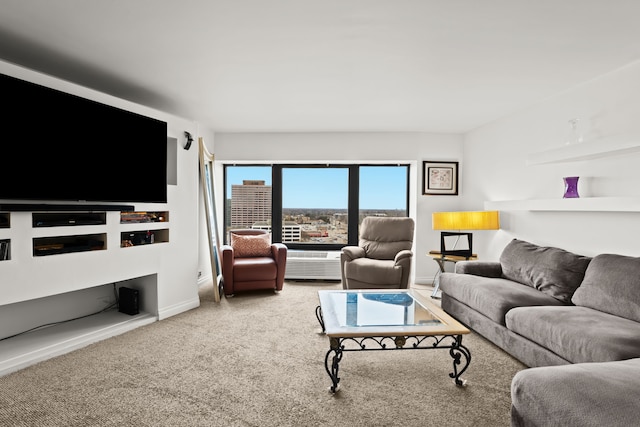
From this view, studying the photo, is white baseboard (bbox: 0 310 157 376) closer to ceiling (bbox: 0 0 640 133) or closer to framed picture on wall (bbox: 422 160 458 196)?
ceiling (bbox: 0 0 640 133)

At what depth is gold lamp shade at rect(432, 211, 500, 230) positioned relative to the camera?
4.27m

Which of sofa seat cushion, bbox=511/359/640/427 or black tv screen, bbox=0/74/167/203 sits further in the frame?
black tv screen, bbox=0/74/167/203

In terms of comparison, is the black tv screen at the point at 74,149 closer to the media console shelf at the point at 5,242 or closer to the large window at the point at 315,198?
the media console shelf at the point at 5,242

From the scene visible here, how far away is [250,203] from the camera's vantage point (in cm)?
595

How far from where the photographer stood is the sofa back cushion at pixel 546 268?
2924 millimetres

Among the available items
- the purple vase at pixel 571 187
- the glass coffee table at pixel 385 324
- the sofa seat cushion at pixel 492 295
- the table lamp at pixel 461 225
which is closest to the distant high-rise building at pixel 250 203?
the table lamp at pixel 461 225

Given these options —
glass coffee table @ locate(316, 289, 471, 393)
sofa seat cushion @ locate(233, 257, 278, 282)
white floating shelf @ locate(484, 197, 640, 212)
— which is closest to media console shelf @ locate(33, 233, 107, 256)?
sofa seat cushion @ locate(233, 257, 278, 282)

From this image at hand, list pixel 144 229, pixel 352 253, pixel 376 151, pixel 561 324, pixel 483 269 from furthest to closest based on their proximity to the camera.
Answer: pixel 376 151 → pixel 352 253 → pixel 483 269 → pixel 144 229 → pixel 561 324

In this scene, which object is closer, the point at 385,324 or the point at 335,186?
the point at 385,324

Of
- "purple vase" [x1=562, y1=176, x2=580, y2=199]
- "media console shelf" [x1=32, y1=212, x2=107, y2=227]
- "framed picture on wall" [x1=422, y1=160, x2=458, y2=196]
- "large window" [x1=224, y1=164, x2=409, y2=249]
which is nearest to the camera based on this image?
"media console shelf" [x1=32, y1=212, x2=107, y2=227]

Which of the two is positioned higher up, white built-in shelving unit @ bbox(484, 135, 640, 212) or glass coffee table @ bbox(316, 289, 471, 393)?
white built-in shelving unit @ bbox(484, 135, 640, 212)

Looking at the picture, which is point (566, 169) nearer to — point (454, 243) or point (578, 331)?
point (454, 243)

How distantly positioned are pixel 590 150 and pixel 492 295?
4.83 feet

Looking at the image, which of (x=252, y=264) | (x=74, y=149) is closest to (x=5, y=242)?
(x=74, y=149)
